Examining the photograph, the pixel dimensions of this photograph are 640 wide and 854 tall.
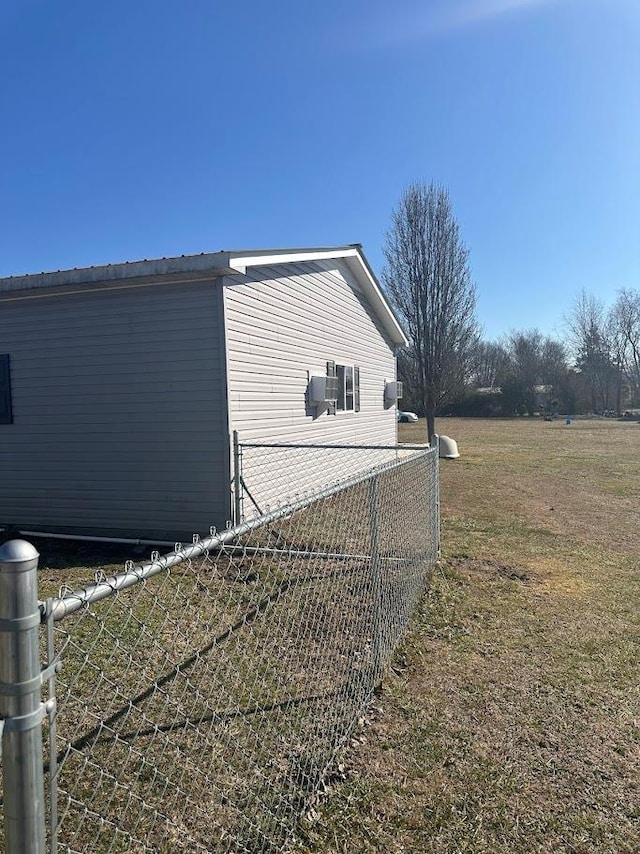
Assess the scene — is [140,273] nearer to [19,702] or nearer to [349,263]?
[349,263]

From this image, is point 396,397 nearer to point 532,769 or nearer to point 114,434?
point 114,434

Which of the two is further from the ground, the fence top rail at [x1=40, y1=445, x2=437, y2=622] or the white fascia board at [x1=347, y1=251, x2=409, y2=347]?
the white fascia board at [x1=347, y1=251, x2=409, y2=347]

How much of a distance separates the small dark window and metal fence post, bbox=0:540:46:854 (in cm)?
765

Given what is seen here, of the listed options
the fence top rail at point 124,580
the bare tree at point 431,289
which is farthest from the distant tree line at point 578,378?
the fence top rail at point 124,580

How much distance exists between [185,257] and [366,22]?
13.7 feet

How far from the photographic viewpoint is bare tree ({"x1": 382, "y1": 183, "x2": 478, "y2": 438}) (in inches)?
734

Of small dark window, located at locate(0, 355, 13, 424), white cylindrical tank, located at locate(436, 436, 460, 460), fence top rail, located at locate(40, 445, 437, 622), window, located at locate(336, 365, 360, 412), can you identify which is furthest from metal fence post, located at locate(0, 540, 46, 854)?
white cylindrical tank, located at locate(436, 436, 460, 460)

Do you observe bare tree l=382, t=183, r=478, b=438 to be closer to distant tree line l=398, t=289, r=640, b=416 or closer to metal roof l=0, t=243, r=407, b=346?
metal roof l=0, t=243, r=407, b=346

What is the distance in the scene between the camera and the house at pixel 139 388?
6.74 metres

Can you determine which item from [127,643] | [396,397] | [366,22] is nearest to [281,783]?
[127,643]

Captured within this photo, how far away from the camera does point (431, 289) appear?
18.7 metres

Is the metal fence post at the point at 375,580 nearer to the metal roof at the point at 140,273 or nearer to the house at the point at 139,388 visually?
the house at the point at 139,388

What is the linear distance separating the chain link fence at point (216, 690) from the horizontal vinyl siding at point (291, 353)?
2.60 m

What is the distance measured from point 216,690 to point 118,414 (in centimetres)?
473
